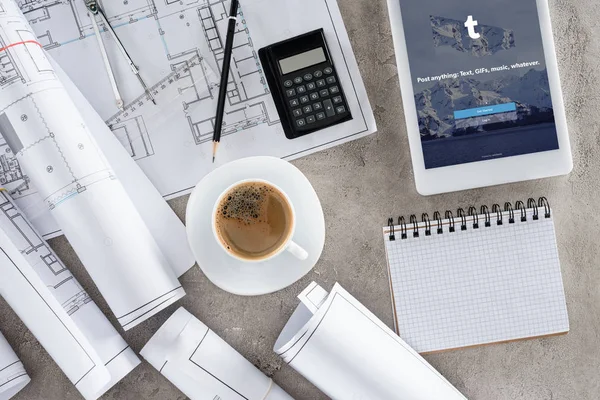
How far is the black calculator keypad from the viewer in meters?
0.71

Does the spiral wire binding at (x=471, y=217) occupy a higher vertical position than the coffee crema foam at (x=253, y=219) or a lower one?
lower

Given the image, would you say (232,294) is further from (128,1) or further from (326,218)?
(128,1)

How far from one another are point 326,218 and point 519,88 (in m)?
0.33

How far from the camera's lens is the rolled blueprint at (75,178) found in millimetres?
629

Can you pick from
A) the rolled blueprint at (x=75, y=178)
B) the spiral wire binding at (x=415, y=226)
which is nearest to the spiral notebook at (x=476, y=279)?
the spiral wire binding at (x=415, y=226)

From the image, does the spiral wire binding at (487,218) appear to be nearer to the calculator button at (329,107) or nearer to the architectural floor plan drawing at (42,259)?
the calculator button at (329,107)

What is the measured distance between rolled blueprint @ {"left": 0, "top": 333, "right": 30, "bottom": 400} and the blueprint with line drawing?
7.0 inches

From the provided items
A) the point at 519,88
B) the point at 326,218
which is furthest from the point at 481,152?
the point at 326,218

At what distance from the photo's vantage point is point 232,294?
2.43 feet

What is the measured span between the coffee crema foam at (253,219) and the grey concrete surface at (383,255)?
111 millimetres

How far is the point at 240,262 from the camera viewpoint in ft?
2.22

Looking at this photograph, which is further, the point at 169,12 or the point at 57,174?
the point at 169,12

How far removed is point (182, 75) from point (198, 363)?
0.41 m

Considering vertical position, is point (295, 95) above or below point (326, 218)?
above
